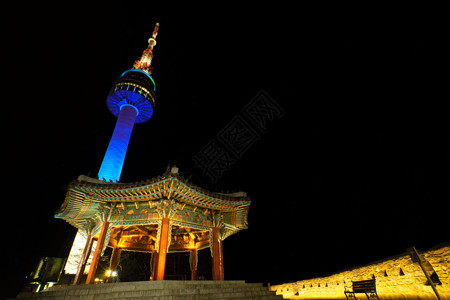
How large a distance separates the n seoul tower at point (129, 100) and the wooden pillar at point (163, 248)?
14505 millimetres

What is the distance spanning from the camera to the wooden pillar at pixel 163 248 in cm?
A: 1081

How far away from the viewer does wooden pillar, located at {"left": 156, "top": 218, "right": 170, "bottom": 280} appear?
1081cm

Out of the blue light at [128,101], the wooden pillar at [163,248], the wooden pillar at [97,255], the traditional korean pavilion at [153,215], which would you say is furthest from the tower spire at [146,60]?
the wooden pillar at [163,248]

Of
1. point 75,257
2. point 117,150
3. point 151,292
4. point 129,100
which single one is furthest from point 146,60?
point 151,292

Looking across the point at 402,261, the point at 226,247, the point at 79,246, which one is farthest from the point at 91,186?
the point at 226,247

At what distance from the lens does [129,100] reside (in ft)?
103

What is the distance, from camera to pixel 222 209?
14633 millimetres

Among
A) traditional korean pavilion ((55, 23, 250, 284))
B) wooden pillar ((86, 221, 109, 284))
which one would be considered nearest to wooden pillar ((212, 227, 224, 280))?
traditional korean pavilion ((55, 23, 250, 284))

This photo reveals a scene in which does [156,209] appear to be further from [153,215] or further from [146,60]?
[146,60]

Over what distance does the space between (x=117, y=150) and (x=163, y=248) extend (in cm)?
1699

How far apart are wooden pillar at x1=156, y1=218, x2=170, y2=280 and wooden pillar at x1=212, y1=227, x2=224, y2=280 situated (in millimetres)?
3293

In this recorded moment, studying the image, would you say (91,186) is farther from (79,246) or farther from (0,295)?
(79,246)

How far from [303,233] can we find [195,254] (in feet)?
88.7

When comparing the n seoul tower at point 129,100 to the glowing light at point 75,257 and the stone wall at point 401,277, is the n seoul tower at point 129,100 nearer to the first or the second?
the glowing light at point 75,257
